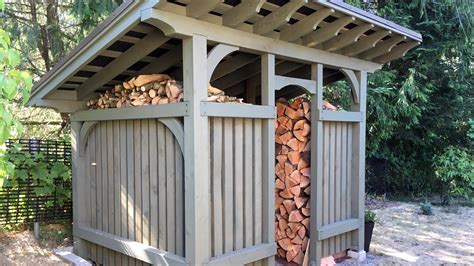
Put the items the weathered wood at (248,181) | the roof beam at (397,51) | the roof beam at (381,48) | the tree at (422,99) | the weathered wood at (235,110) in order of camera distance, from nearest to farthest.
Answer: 1. the weathered wood at (235,110)
2. the weathered wood at (248,181)
3. the roof beam at (381,48)
4. the roof beam at (397,51)
5. the tree at (422,99)

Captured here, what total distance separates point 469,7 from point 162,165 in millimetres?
6637

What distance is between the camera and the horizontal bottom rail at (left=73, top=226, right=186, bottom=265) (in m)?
3.10

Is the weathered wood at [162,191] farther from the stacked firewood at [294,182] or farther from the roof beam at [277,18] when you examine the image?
the stacked firewood at [294,182]

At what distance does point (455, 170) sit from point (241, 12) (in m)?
6.57

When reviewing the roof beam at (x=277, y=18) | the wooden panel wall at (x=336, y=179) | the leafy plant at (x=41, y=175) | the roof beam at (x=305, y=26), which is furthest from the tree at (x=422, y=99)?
the leafy plant at (x=41, y=175)

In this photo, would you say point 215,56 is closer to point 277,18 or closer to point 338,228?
point 277,18

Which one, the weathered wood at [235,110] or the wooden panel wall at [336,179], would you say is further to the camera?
the wooden panel wall at [336,179]

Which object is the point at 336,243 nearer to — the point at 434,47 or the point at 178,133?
the point at 178,133

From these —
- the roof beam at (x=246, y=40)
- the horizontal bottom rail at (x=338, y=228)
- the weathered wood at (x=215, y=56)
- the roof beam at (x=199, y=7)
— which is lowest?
the horizontal bottom rail at (x=338, y=228)

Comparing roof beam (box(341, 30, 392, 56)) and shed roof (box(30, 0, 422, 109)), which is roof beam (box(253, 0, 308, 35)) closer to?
shed roof (box(30, 0, 422, 109))

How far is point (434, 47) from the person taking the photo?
7.50 meters

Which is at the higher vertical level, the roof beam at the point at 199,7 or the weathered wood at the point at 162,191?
the roof beam at the point at 199,7

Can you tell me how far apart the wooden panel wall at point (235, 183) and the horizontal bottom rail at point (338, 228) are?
93 cm

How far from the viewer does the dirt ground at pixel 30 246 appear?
3752 millimetres
